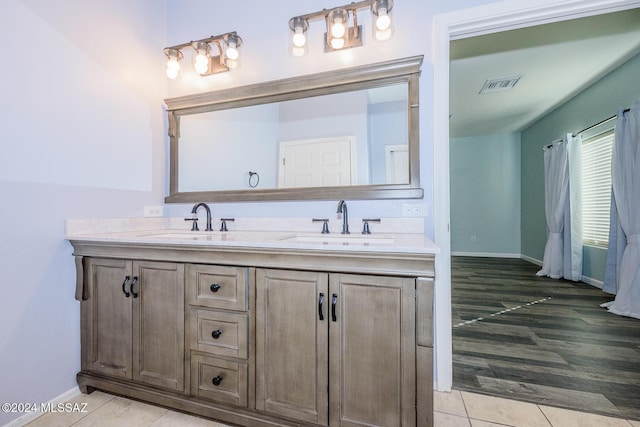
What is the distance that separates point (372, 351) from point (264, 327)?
1.51 ft

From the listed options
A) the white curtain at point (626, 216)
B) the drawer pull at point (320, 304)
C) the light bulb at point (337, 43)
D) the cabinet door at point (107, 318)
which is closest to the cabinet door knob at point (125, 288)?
the cabinet door at point (107, 318)

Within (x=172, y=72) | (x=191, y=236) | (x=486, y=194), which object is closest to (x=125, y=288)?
(x=191, y=236)

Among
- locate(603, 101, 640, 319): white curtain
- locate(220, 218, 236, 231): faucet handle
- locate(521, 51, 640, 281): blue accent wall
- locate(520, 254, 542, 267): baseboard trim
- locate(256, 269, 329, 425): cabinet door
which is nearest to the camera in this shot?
locate(256, 269, 329, 425): cabinet door

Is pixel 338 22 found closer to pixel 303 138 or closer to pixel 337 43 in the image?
pixel 337 43

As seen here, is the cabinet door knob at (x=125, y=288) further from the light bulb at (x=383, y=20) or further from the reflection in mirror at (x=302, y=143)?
the light bulb at (x=383, y=20)

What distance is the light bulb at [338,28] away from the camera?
1.69 metres

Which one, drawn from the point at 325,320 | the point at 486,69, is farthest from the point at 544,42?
the point at 325,320

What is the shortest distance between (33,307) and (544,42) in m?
4.29

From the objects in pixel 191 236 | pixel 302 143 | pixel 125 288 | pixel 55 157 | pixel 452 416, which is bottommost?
pixel 452 416

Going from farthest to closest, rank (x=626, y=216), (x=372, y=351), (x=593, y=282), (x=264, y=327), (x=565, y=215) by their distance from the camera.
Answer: (x=565, y=215), (x=593, y=282), (x=626, y=216), (x=264, y=327), (x=372, y=351)

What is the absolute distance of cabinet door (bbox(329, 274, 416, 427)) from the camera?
1.09 meters

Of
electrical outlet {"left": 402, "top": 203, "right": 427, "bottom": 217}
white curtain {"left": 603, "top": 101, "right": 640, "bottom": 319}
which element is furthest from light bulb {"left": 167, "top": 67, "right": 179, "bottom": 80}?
white curtain {"left": 603, "top": 101, "right": 640, "bottom": 319}

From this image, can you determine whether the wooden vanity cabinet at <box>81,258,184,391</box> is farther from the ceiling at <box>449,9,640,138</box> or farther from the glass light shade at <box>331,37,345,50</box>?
the ceiling at <box>449,9,640,138</box>

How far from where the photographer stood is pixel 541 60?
3094mm
